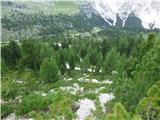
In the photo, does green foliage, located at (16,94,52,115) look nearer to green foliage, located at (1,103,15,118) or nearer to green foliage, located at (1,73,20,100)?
green foliage, located at (1,103,15,118)

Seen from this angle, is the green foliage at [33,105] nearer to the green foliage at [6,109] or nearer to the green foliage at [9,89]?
the green foliage at [6,109]

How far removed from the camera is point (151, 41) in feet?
196

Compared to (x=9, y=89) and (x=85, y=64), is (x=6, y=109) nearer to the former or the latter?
(x=9, y=89)

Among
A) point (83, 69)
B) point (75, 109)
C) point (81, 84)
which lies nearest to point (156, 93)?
point (75, 109)

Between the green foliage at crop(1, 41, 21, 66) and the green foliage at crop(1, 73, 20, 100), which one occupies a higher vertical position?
the green foliage at crop(1, 41, 21, 66)

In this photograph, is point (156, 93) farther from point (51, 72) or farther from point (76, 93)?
point (51, 72)

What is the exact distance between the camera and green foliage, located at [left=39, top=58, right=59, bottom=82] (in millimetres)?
82812

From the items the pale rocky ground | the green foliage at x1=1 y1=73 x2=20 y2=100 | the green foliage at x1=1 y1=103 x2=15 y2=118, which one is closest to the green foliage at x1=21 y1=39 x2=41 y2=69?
the pale rocky ground

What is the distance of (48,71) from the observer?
8425 cm

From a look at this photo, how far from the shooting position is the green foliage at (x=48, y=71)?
8281cm

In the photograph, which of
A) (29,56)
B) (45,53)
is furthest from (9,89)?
(45,53)

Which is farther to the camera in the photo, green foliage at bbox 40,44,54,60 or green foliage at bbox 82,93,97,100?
green foliage at bbox 40,44,54,60

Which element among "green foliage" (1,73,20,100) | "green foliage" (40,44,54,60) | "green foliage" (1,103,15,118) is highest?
"green foliage" (40,44,54,60)

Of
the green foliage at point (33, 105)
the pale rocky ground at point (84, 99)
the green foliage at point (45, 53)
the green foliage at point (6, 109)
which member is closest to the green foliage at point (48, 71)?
the pale rocky ground at point (84, 99)
